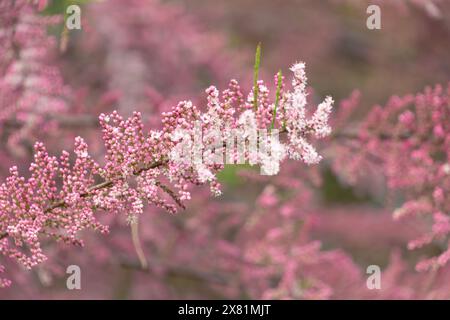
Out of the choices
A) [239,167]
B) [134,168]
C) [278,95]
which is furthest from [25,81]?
[278,95]

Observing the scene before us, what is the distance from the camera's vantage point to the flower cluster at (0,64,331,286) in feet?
4.13

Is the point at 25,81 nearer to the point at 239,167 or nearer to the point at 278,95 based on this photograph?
the point at 239,167

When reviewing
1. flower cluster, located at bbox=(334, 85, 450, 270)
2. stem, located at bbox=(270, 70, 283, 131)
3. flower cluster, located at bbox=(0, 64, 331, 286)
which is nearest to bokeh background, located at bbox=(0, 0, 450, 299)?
flower cluster, located at bbox=(334, 85, 450, 270)

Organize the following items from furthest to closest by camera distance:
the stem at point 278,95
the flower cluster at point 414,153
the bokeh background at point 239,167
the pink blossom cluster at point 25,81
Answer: the bokeh background at point 239,167 < the pink blossom cluster at point 25,81 < the flower cluster at point 414,153 < the stem at point 278,95

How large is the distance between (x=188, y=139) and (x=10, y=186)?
1.33 feet

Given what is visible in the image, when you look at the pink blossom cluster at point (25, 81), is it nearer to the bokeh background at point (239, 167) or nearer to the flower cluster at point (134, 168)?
the bokeh background at point (239, 167)

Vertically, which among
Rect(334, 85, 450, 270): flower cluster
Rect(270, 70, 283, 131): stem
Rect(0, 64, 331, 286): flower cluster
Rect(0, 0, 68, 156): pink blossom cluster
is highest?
Rect(0, 0, 68, 156): pink blossom cluster

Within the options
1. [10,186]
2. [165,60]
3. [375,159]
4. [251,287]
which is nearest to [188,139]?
[10,186]

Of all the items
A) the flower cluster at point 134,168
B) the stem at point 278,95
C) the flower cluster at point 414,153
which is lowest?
the flower cluster at point 134,168

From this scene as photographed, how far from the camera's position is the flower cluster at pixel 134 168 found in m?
1.26

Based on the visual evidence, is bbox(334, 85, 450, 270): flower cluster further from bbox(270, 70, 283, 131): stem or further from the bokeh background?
bbox(270, 70, 283, 131): stem

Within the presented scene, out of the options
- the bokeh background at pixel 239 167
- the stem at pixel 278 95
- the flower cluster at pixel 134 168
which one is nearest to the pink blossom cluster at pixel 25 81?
the bokeh background at pixel 239 167

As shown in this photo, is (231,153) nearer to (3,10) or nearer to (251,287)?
(3,10)

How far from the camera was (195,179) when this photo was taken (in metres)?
1.26
